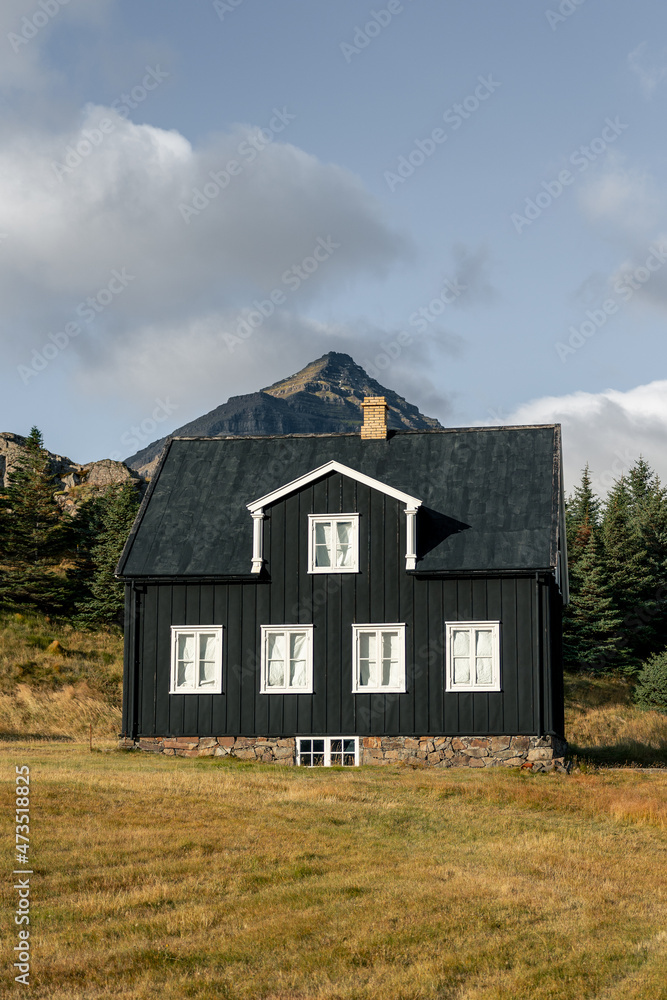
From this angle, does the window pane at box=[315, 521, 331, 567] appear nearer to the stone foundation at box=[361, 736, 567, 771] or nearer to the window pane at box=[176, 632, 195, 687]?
the window pane at box=[176, 632, 195, 687]

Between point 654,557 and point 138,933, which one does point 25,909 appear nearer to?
point 138,933

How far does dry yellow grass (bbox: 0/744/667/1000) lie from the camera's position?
10133 mm

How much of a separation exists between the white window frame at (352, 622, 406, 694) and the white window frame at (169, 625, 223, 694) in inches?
147

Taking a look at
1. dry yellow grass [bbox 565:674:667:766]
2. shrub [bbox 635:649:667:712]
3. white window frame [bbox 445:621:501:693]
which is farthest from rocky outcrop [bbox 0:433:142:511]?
white window frame [bbox 445:621:501:693]

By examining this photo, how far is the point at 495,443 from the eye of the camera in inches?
1249

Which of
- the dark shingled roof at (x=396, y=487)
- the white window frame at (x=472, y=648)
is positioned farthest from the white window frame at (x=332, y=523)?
the white window frame at (x=472, y=648)

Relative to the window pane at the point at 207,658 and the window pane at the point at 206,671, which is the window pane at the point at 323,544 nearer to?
the window pane at the point at 207,658

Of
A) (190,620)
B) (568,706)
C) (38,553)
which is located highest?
(38,553)

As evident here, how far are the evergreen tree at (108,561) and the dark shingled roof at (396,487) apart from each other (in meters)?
22.1

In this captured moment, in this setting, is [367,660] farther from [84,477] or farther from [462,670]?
[84,477]

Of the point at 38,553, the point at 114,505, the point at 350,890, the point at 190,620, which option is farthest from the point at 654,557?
the point at 350,890

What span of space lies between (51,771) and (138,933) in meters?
12.3

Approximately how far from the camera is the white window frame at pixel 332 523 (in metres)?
28.5

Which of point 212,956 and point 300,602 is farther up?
point 300,602
